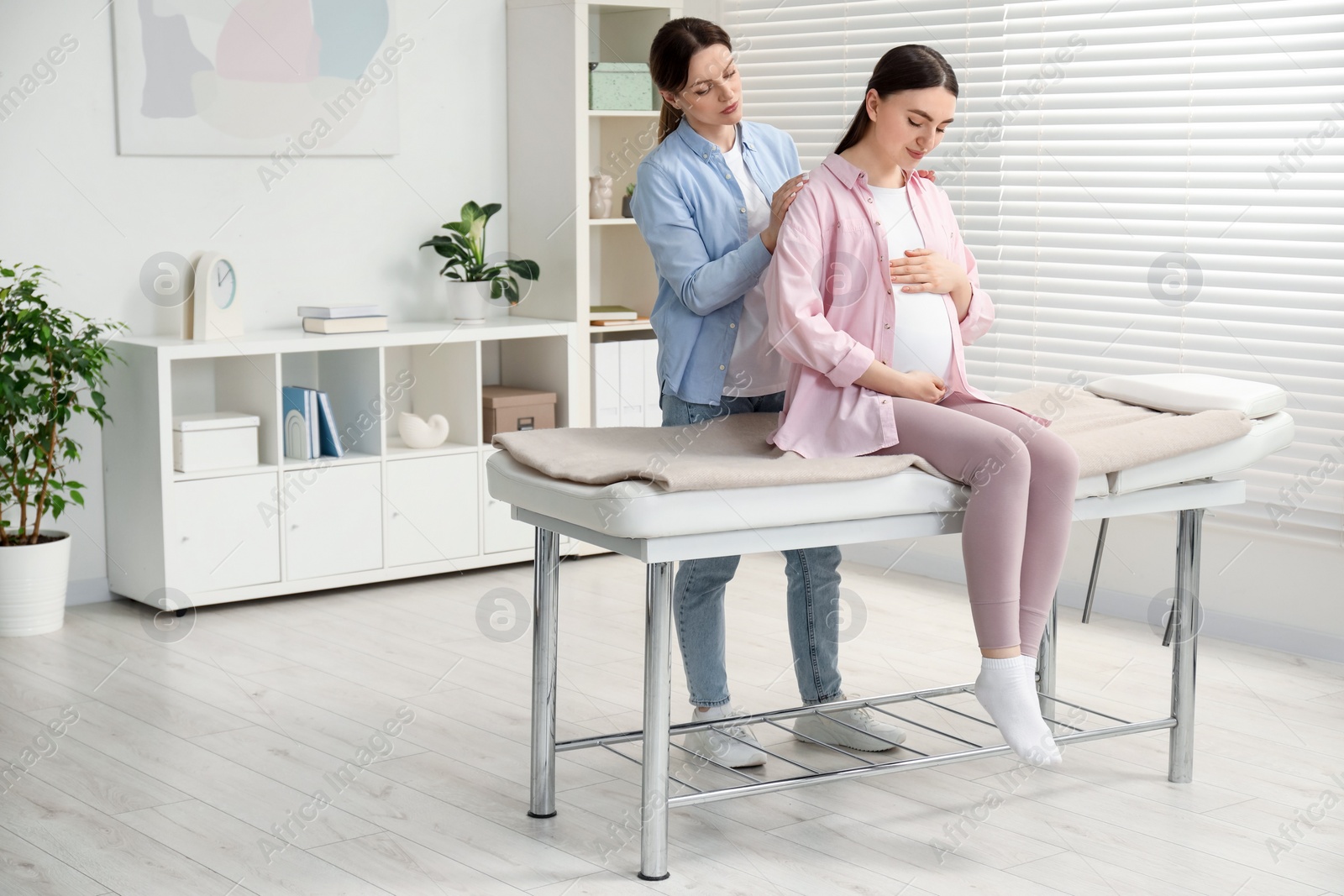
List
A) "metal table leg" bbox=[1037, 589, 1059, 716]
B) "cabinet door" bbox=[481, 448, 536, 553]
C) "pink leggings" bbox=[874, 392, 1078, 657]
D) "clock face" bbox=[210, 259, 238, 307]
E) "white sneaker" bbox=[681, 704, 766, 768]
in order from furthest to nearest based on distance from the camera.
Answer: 1. "cabinet door" bbox=[481, 448, 536, 553]
2. "clock face" bbox=[210, 259, 238, 307]
3. "metal table leg" bbox=[1037, 589, 1059, 716]
4. "white sneaker" bbox=[681, 704, 766, 768]
5. "pink leggings" bbox=[874, 392, 1078, 657]

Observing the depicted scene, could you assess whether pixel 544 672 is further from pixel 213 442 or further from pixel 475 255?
pixel 475 255

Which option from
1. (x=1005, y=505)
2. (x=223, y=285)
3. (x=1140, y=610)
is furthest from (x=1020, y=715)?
(x=223, y=285)

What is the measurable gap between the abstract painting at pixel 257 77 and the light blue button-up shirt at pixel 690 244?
6.35 ft

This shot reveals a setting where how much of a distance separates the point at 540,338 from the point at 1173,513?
1912 mm

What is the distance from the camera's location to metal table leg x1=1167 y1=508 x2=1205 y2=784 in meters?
2.60

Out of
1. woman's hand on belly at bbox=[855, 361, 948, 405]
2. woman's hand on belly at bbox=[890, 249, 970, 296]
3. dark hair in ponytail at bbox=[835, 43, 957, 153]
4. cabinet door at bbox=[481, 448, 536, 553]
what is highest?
dark hair in ponytail at bbox=[835, 43, 957, 153]

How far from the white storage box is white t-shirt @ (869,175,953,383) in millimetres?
2072

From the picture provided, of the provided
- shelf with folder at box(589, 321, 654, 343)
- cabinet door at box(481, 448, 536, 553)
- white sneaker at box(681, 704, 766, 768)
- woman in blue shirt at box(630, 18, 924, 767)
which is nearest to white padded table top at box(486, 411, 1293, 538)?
woman in blue shirt at box(630, 18, 924, 767)

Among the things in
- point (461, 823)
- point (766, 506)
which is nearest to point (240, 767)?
point (461, 823)

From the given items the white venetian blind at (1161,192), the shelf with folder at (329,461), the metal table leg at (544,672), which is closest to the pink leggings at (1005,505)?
the metal table leg at (544,672)

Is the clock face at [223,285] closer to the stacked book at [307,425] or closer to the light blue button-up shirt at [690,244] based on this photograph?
the stacked book at [307,425]

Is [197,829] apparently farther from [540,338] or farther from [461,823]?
[540,338]

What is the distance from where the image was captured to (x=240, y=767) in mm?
2711

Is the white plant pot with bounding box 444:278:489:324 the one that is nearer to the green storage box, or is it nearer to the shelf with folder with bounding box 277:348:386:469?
the shelf with folder with bounding box 277:348:386:469
